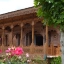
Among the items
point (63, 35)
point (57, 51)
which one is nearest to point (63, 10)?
point (63, 35)

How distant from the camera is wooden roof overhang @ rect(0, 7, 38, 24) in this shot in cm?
1975

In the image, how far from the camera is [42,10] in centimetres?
685

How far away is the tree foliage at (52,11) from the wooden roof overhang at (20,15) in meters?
11.9

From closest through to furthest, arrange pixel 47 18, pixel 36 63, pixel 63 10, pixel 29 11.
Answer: pixel 63 10 → pixel 47 18 → pixel 36 63 → pixel 29 11

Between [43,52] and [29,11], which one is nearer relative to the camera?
[43,52]

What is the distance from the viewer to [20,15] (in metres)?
21.1

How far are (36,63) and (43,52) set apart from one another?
2274mm

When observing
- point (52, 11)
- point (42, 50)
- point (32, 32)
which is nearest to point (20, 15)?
point (32, 32)

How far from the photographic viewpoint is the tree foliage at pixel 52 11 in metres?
6.36

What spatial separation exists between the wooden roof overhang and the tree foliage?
39.0 feet

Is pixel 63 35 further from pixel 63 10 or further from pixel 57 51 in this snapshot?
pixel 57 51

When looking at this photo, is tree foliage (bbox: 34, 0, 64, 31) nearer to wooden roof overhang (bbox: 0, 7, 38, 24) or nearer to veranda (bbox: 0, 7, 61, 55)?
veranda (bbox: 0, 7, 61, 55)

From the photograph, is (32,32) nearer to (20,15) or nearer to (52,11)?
(20,15)

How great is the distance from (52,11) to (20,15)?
14.6 metres
